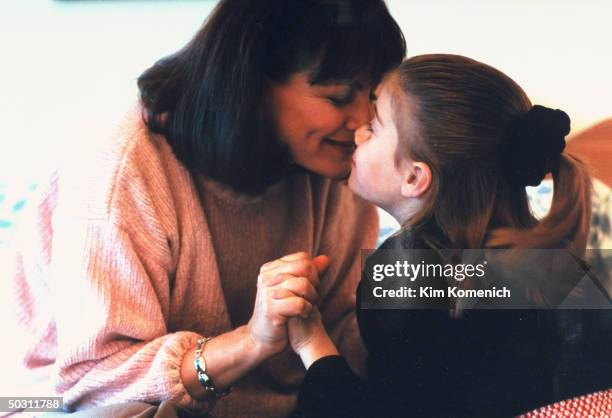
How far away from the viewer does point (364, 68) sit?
831mm

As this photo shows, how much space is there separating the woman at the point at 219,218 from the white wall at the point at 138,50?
0.09 ft

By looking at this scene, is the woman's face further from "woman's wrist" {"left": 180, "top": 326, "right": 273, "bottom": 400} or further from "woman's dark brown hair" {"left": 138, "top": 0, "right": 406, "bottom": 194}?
"woman's wrist" {"left": 180, "top": 326, "right": 273, "bottom": 400}

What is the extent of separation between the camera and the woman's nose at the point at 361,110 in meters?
0.84

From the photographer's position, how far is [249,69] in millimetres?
831

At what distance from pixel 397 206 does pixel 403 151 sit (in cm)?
6

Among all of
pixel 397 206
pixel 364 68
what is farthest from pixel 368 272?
pixel 364 68

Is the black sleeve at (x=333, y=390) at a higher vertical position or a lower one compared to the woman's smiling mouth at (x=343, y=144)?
lower

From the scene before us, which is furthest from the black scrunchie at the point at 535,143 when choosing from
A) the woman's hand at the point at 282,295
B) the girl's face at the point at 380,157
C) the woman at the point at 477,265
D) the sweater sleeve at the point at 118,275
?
the sweater sleeve at the point at 118,275

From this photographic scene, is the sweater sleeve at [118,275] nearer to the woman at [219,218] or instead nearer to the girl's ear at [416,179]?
the woman at [219,218]

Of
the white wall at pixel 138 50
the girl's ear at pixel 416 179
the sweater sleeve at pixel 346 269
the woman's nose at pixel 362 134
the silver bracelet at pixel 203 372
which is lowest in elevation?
the silver bracelet at pixel 203 372

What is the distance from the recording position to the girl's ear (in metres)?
0.79

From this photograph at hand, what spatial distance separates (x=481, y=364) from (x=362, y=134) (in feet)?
0.83

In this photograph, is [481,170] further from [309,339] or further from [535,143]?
[309,339]

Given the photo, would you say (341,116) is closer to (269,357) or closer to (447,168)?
(447,168)
